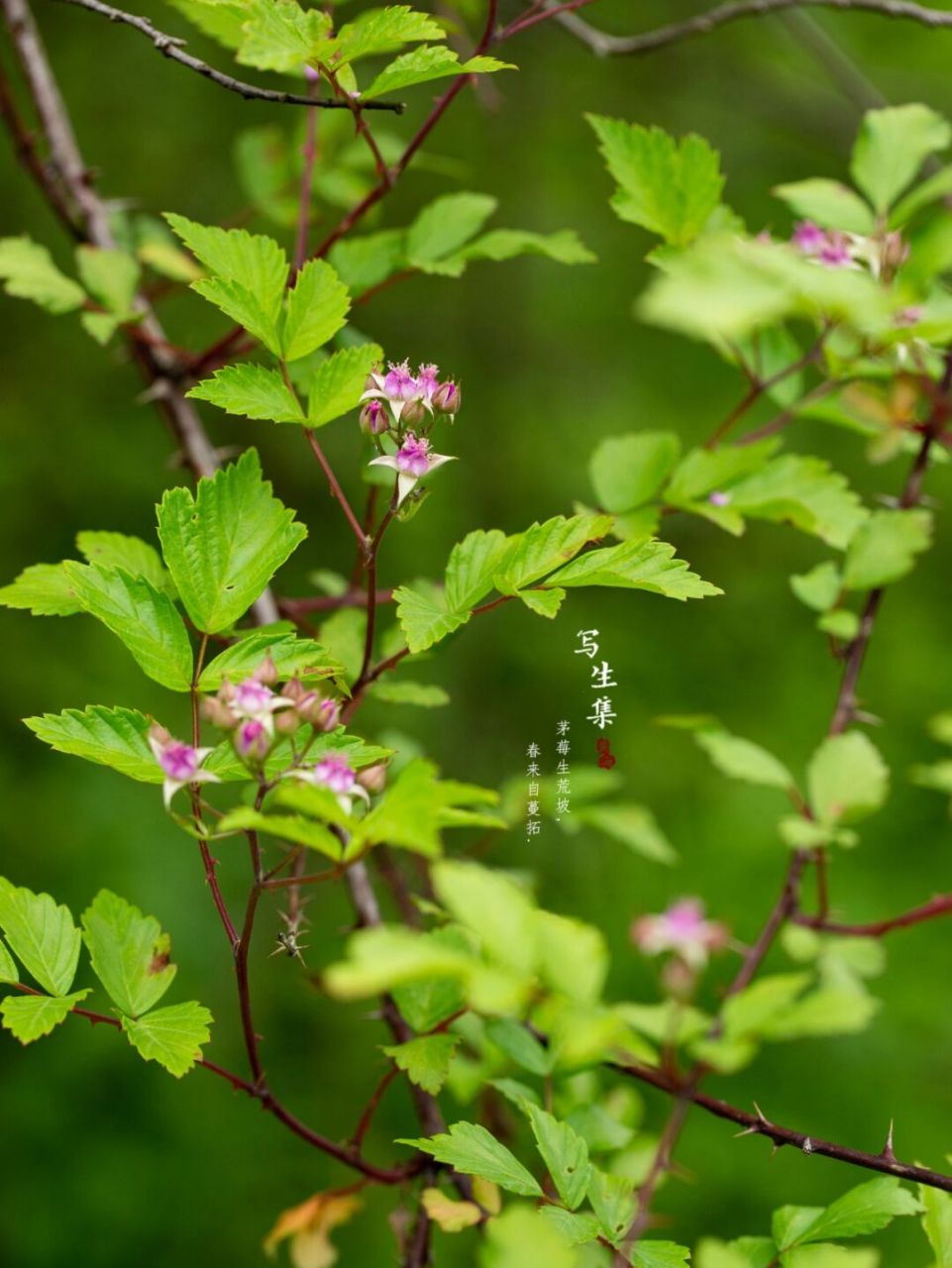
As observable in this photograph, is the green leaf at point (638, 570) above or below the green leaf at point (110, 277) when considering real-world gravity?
below

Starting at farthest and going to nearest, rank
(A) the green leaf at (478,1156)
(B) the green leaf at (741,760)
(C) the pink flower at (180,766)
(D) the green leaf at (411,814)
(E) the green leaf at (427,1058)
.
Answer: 1. (B) the green leaf at (741,760)
2. (E) the green leaf at (427,1058)
3. (A) the green leaf at (478,1156)
4. (C) the pink flower at (180,766)
5. (D) the green leaf at (411,814)

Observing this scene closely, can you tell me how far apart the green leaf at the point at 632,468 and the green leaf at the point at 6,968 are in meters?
Answer: 0.75

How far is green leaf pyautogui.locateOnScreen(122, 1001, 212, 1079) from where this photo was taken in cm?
88

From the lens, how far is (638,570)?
914 millimetres

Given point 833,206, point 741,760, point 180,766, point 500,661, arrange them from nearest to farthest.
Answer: point 180,766
point 833,206
point 741,760
point 500,661

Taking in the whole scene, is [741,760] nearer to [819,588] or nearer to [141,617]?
[819,588]

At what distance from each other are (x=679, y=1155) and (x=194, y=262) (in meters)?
2.14

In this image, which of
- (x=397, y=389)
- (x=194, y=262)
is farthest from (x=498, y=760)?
(x=397, y=389)

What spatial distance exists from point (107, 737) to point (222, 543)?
0.18 metres

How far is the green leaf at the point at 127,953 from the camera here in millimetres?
939

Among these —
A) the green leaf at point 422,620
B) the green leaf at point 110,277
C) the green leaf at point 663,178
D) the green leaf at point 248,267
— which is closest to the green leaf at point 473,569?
the green leaf at point 422,620

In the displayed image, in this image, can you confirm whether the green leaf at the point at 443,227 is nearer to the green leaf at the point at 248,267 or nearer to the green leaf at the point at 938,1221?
the green leaf at the point at 248,267

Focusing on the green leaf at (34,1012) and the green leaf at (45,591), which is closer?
the green leaf at (34,1012)

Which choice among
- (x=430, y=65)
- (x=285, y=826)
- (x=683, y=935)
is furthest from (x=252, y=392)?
(x=683, y=935)
